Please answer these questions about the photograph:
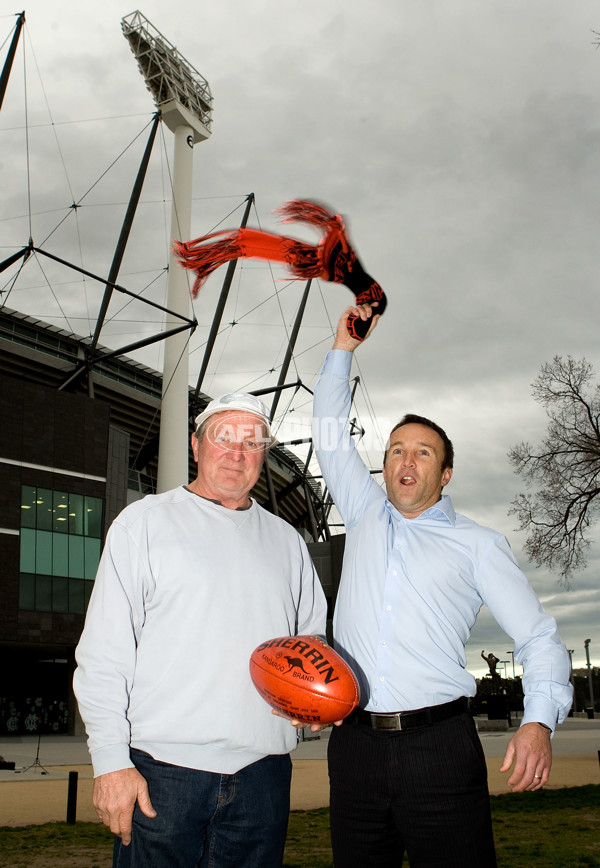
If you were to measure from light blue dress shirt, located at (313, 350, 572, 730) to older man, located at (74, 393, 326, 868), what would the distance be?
0.42 meters

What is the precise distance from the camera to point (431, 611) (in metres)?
3.39

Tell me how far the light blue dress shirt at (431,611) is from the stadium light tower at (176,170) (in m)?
35.7

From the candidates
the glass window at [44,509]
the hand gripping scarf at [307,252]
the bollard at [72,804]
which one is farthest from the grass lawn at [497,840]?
the glass window at [44,509]

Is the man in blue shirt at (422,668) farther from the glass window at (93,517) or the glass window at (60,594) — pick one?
the glass window at (93,517)

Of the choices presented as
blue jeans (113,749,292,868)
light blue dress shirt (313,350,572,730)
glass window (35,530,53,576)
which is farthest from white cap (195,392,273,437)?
glass window (35,530,53,576)

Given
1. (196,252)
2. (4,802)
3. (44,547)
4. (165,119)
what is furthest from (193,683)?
(165,119)

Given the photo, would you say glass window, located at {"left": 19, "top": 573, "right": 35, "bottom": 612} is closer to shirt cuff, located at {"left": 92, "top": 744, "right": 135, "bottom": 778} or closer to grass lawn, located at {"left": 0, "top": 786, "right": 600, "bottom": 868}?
grass lawn, located at {"left": 0, "top": 786, "right": 600, "bottom": 868}

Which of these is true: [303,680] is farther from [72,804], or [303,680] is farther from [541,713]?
[72,804]

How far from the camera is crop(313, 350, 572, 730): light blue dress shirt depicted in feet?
10.6

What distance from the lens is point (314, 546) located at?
49.9 m

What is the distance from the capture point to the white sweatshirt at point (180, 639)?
9.34 ft

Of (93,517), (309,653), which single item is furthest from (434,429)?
(93,517)

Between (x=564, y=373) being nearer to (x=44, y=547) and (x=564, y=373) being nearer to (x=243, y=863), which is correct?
(x=243, y=863)

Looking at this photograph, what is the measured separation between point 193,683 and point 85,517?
35.0 metres
